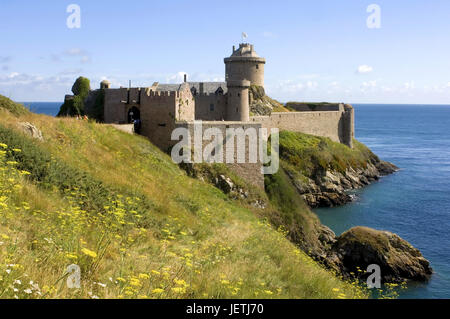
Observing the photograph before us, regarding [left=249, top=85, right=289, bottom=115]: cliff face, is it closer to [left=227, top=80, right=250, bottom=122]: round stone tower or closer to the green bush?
[left=227, top=80, right=250, bottom=122]: round stone tower

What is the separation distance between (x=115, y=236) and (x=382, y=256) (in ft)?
76.1

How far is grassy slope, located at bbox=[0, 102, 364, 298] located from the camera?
258 inches

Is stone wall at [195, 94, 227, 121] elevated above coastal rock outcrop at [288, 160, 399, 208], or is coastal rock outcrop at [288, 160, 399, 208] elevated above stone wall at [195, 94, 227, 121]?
stone wall at [195, 94, 227, 121]

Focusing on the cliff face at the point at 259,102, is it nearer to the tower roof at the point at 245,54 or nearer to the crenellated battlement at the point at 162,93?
the tower roof at the point at 245,54

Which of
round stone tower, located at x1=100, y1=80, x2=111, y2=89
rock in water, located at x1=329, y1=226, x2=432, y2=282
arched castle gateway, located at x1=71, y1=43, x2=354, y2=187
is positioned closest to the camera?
rock in water, located at x1=329, y1=226, x2=432, y2=282

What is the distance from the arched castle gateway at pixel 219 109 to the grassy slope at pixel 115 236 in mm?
7449

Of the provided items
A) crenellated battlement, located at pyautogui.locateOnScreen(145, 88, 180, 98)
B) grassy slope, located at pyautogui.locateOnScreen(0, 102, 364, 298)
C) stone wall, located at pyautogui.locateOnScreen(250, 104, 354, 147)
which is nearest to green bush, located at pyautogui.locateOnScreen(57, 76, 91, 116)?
crenellated battlement, located at pyautogui.locateOnScreen(145, 88, 180, 98)

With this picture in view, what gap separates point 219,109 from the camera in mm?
40188

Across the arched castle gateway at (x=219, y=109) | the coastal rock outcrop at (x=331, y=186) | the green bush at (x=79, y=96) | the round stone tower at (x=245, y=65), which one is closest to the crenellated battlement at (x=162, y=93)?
the arched castle gateway at (x=219, y=109)

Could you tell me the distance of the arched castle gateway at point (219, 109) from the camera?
28.4 meters

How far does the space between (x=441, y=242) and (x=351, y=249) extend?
359 inches

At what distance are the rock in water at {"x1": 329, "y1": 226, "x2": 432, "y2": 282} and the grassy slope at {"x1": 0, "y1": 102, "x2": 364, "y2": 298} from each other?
1150cm

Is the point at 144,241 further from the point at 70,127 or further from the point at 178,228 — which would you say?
the point at 70,127
